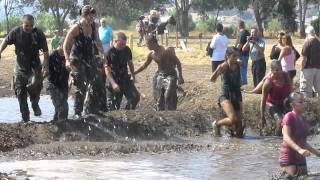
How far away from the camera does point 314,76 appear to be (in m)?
15.6

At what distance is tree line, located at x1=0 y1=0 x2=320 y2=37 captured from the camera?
5109cm

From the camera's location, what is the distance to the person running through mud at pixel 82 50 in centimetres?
1144

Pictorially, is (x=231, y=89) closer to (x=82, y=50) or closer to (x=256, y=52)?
(x=82, y=50)

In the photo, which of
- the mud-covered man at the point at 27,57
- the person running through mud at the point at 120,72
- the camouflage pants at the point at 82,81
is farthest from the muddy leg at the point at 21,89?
the person running through mud at the point at 120,72

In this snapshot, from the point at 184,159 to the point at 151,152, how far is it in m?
0.71

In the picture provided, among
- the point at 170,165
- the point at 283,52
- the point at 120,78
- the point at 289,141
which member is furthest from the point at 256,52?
the point at 289,141

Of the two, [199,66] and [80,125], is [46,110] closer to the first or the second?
[80,125]

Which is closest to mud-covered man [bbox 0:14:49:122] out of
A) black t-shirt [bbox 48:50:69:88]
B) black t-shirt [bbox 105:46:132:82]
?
black t-shirt [bbox 48:50:69:88]

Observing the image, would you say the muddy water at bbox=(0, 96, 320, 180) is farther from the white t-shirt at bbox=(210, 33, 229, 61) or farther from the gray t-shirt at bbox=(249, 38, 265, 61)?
the white t-shirt at bbox=(210, 33, 229, 61)

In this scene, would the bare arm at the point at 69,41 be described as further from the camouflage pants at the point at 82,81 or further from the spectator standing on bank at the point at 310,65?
the spectator standing on bank at the point at 310,65

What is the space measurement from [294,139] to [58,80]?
5.23 meters

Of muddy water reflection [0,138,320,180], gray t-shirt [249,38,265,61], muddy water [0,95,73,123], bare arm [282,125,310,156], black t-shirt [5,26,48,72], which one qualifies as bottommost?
muddy water [0,95,73,123]

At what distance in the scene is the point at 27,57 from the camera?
1186 cm

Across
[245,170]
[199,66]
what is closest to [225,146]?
[245,170]
